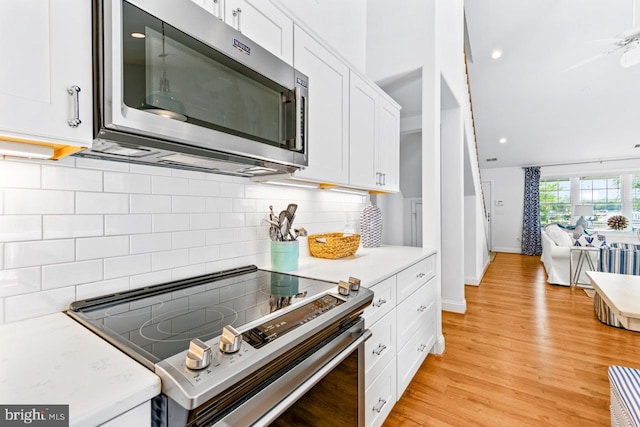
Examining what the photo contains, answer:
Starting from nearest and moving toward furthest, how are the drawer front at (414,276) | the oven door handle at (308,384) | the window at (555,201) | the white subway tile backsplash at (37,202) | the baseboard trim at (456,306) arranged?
the oven door handle at (308,384), the white subway tile backsplash at (37,202), the drawer front at (414,276), the baseboard trim at (456,306), the window at (555,201)

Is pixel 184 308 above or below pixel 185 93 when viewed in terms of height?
below

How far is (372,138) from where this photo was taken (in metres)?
2.18

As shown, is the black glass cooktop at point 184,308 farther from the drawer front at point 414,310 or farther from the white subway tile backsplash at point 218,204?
the drawer front at point 414,310

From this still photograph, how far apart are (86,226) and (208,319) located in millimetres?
535

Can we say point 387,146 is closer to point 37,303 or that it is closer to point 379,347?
point 379,347

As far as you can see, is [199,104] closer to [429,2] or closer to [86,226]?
[86,226]

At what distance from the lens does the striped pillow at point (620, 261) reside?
3.21 m

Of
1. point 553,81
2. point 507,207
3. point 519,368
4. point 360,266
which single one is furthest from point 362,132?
point 507,207

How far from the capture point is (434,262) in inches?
95.9

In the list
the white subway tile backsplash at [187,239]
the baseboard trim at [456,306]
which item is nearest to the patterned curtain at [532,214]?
the baseboard trim at [456,306]

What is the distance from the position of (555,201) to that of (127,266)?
965 cm

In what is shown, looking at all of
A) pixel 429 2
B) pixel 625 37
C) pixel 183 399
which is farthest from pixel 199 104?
pixel 625 37

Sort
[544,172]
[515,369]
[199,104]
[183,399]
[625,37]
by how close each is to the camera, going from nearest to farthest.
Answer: [183,399], [199,104], [515,369], [625,37], [544,172]

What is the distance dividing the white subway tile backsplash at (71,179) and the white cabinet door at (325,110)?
0.81 m
